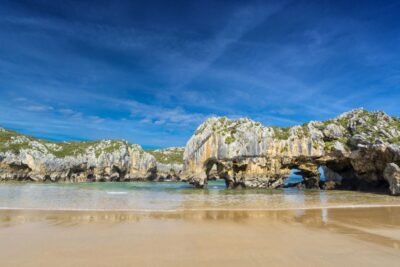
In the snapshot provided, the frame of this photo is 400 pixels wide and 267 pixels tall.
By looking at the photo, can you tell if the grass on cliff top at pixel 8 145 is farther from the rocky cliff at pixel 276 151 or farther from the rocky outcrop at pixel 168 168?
the rocky cliff at pixel 276 151

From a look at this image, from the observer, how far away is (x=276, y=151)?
47.1 m

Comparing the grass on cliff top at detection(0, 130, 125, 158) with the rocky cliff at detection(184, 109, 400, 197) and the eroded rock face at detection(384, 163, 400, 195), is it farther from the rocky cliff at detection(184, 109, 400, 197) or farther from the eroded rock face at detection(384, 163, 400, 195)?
the eroded rock face at detection(384, 163, 400, 195)

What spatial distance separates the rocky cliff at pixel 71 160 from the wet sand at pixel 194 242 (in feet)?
266

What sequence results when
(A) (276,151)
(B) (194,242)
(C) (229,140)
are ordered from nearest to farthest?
1. (B) (194,242)
2. (A) (276,151)
3. (C) (229,140)

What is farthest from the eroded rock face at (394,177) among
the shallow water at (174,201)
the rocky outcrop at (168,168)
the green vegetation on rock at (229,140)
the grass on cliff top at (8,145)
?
the rocky outcrop at (168,168)

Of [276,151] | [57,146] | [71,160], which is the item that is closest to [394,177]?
[276,151]

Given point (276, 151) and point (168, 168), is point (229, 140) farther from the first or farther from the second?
point (168, 168)

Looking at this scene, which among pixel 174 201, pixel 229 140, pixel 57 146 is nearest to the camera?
pixel 174 201

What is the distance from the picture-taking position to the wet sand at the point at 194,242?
6.03 metres

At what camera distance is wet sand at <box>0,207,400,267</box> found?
237 inches

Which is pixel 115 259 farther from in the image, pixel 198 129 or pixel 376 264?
pixel 198 129

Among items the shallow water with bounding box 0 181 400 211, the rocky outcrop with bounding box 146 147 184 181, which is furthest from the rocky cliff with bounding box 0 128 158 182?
the shallow water with bounding box 0 181 400 211

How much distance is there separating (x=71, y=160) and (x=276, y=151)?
6839 cm

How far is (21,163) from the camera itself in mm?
79500
